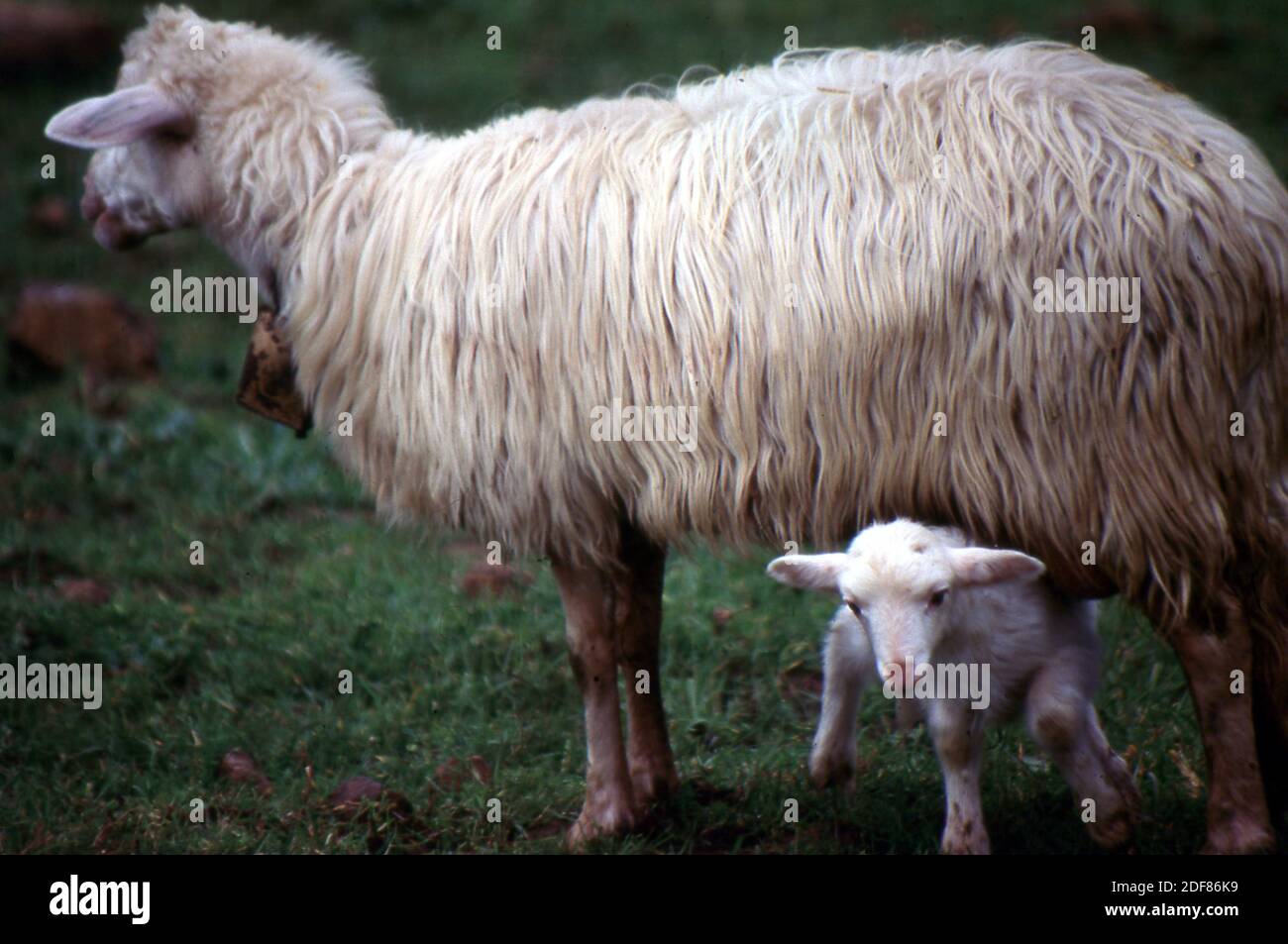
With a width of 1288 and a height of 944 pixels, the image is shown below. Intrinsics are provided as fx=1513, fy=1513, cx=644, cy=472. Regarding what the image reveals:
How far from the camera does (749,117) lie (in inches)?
151

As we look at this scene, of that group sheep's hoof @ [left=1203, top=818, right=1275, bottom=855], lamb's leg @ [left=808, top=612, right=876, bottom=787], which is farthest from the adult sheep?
lamb's leg @ [left=808, top=612, right=876, bottom=787]

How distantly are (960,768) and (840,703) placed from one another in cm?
52

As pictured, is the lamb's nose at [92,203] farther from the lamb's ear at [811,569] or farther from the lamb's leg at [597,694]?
the lamb's ear at [811,569]

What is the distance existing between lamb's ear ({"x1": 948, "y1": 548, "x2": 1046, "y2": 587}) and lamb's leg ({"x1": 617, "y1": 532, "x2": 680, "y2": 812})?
1.13m

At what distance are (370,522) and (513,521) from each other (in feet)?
7.92

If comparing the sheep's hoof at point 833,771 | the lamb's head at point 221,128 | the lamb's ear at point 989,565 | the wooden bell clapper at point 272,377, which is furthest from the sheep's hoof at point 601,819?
A: the lamb's head at point 221,128

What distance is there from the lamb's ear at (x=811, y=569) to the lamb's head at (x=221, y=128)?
1814 millimetres

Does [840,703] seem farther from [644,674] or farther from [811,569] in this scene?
[811,569]

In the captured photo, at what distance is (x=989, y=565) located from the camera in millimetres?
3318

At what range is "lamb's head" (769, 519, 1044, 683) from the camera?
3283 mm

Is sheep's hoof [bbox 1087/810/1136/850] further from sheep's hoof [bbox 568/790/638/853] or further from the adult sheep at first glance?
sheep's hoof [bbox 568/790/638/853]

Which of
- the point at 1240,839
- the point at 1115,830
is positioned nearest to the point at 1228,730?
the point at 1240,839

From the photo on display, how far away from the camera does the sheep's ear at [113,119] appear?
4277 mm
